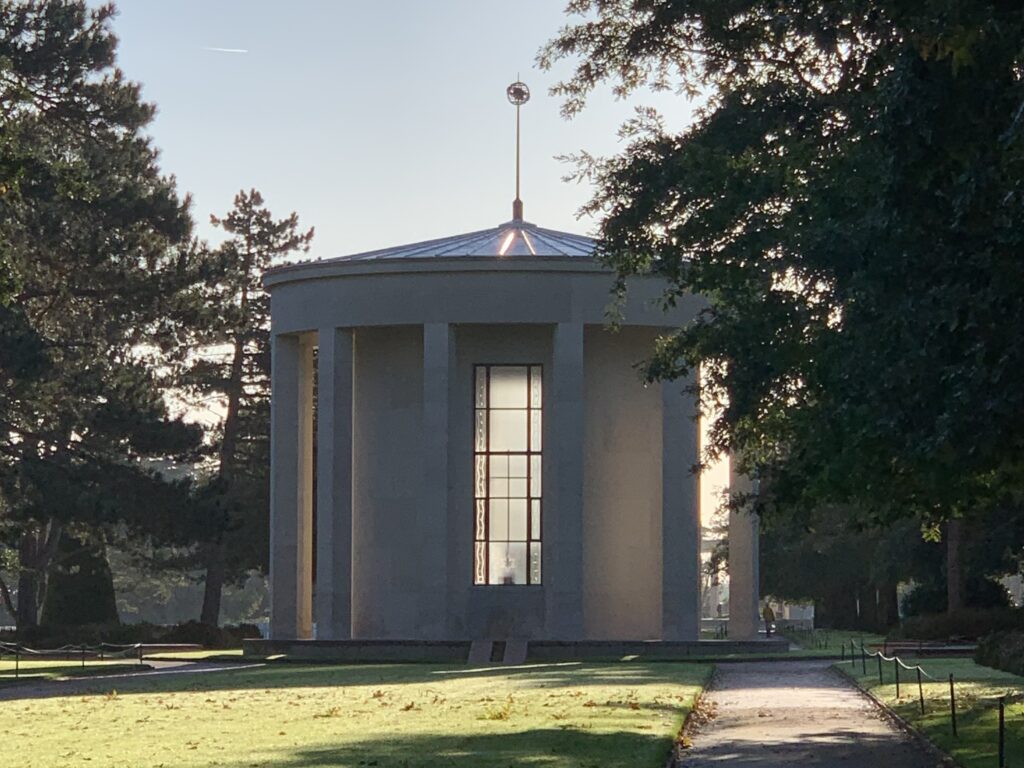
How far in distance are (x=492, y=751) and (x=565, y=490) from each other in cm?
3401

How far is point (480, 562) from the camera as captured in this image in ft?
198

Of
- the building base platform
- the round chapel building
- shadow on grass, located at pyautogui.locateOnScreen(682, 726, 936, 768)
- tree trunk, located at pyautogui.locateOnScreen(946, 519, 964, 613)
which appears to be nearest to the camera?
shadow on grass, located at pyautogui.locateOnScreen(682, 726, 936, 768)

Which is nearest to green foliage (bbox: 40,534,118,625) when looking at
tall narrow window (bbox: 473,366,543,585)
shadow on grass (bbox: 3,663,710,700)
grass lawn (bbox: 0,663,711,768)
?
tall narrow window (bbox: 473,366,543,585)

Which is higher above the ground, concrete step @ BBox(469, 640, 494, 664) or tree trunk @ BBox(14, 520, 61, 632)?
tree trunk @ BBox(14, 520, 61, 632)

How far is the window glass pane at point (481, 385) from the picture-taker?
200 ft

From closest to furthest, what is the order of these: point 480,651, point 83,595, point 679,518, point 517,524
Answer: point 480,651 < point 679,518 < point 517,524 < point 83,595

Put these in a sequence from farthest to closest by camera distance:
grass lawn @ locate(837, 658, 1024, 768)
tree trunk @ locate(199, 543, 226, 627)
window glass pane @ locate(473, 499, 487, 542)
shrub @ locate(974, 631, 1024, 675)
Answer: tree trunk @ locate(199, 543, 226, 627)
window glass pane @ locate(473, 499, 487, 542)
shrub @ locate(974, 631, 1024, 675)
grass lawn @ locate(837, 658, 1024, 768)

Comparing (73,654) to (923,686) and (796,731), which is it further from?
(796,731)

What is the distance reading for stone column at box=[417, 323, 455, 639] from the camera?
5634 cm

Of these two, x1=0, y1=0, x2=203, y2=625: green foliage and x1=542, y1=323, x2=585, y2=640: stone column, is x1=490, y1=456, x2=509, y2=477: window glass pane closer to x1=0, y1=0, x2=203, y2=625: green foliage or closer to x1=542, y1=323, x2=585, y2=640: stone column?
x1=542, y1=323, x2=585, y2=640: stone column

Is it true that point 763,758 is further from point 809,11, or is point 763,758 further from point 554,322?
point 554,322

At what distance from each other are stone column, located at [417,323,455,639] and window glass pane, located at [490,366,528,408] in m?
3.28

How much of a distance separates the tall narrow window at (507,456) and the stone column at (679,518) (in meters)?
4.72

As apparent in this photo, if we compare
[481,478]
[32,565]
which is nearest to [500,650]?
[481,478]
